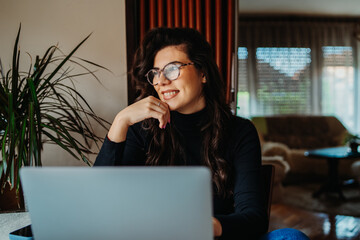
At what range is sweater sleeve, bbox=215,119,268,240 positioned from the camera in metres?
0.93

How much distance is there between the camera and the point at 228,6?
6.85 ft

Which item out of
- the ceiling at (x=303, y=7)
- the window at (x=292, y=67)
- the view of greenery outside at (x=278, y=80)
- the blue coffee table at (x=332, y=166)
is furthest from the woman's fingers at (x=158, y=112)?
the view of greenery outside at (x=278, y=80)

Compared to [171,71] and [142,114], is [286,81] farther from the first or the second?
[142,114]

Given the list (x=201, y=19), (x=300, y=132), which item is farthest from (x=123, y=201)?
(x=300, y=132)

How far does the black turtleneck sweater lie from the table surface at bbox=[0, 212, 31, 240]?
0.33 m

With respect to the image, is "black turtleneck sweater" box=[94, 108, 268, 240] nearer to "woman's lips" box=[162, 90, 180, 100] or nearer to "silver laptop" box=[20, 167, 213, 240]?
"woman's lips" box=[162, 90, 180, 100]

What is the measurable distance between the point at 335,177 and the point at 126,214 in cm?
407

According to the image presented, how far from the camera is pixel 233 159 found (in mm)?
1321

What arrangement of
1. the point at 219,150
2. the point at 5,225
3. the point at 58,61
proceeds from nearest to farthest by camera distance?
the point at 5,225
the point at 219,150
the point at 58,61

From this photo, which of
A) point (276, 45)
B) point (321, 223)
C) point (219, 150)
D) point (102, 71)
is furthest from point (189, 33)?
point (276, 45)

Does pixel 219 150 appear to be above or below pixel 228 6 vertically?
below

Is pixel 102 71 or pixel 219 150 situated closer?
pixel 219 150

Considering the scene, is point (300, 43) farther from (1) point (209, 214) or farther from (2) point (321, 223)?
(1) point (209, 214)

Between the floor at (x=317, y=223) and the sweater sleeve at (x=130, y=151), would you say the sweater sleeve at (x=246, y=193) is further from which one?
the floor at (x=317, y=223)
